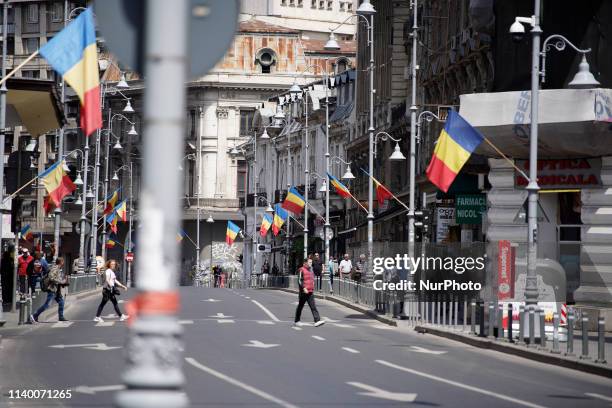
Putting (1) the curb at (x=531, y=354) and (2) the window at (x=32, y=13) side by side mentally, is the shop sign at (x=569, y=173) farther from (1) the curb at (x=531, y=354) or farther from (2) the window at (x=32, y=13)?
(2) the window at (x=32, y=13)

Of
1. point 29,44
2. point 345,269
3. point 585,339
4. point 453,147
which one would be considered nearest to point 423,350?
point 585,339

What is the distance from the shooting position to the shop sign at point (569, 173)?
3862cm

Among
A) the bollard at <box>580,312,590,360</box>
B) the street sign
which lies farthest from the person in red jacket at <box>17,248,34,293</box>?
the street sign

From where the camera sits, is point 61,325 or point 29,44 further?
point 29,44

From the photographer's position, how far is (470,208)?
48.2 metres

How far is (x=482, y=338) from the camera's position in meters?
31.0

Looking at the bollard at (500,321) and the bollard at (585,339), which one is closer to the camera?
the bollard at (585,339)

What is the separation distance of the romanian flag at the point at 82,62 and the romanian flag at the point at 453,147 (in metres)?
14.0

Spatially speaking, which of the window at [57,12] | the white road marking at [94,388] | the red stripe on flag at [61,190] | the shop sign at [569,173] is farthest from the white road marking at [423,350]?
the window at [57,12]

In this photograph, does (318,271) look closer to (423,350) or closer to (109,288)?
(109,288)

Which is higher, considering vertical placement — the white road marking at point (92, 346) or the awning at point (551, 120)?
the awning at point (551, 120)

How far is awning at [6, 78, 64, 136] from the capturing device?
33.9 meters

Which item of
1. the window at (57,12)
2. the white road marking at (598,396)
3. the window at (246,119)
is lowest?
the white road marking at (598,396)

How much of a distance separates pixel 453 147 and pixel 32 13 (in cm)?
11038
